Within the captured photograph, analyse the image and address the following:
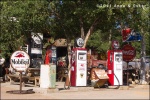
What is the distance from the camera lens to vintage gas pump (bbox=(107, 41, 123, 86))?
58.2 ft

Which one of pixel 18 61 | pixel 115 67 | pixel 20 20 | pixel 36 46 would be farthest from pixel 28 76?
pixel 36 46

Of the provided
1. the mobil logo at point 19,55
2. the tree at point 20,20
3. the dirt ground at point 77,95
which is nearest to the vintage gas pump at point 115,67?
the dirt ground at point 77,95

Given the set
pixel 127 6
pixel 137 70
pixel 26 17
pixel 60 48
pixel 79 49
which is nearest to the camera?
pixel 79 49

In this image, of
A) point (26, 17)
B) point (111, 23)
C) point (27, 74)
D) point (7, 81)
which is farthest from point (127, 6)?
point (7, 81)

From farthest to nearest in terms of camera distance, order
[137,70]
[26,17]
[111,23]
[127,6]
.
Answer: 1. [137,70]
2. [111,23]
3. [26,17]
4. [127,6]

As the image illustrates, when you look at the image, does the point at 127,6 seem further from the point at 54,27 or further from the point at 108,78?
the point at 54,27

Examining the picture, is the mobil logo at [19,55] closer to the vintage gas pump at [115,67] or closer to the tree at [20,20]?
the tree at [20,20]

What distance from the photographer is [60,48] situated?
41062 millimetres

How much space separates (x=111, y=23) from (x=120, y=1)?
3.24m

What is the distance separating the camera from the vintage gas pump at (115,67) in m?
17.7

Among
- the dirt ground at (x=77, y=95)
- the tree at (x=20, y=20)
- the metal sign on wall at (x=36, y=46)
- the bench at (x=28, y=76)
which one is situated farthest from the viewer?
the metal sign on wall at (x=36, y=46)

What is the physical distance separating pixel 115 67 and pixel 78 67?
7.70 feet

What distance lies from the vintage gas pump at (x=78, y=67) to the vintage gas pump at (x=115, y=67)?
182 centimetres

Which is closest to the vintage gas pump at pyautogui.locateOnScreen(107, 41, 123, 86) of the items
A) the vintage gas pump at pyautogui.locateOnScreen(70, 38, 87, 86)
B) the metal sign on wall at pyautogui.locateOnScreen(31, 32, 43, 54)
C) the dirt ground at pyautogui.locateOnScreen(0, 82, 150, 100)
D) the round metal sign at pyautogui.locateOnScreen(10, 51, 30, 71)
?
the dirt ground at pyautogui.locateOnScreen(0, 82, 150, 100)
